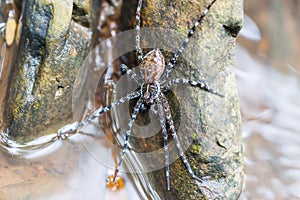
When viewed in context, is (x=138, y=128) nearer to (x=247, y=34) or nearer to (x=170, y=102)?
(x=170, y=102)

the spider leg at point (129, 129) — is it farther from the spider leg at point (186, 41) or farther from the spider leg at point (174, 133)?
the spider leg at point (186, 41)

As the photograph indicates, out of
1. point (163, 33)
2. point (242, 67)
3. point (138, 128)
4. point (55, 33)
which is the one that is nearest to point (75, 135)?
point (138, 128)

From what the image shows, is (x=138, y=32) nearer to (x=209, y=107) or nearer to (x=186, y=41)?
(x=186, y=41)

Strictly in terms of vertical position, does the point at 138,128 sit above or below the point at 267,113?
below

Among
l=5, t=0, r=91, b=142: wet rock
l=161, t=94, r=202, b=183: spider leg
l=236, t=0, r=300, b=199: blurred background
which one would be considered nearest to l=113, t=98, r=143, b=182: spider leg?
l=161, t=94, r=202, b=183: spider leg

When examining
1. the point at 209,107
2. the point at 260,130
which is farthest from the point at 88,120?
the point at 260,130
